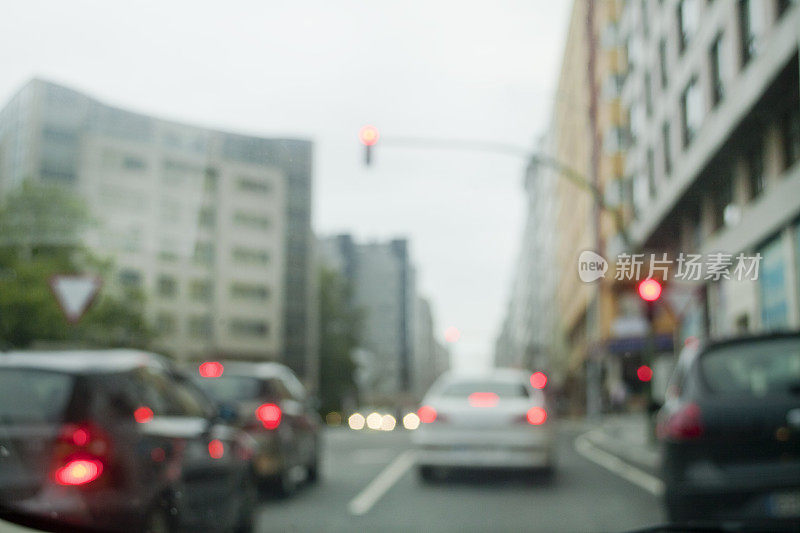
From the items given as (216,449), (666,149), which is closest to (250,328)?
(216,449)

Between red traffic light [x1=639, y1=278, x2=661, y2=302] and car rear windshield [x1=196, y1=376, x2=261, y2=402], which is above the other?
red traffic light [x1=639, y1=278, x2=661, y2=302]

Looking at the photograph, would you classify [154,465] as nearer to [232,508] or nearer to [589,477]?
[232,508]

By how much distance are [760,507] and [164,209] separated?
10.0 feet

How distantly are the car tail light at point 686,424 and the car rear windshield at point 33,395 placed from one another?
2.20 meters

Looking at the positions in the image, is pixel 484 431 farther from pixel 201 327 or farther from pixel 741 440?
pixel 741 440

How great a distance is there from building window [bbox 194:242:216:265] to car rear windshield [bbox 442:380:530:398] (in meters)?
7.07

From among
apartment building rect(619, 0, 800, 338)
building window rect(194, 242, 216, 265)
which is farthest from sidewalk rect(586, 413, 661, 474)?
apartment building rect(619, 0, 800, 338)

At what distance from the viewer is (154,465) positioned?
331 cm

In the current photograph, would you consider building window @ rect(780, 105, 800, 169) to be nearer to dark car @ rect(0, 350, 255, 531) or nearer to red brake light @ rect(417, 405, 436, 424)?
dark car @ rect(0, 350, 255, 531)

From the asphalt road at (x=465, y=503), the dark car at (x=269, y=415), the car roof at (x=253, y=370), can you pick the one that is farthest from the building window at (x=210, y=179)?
the car roof at (x=253, y=370)

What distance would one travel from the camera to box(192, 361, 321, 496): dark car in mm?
9312

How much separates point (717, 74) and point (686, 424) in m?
1.21

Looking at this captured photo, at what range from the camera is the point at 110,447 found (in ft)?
10.9

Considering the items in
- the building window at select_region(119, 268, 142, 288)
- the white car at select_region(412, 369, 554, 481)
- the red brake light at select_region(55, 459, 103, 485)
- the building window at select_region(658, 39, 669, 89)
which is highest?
the building window at select_region(658, 39, 669, 89)
